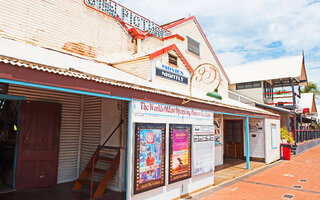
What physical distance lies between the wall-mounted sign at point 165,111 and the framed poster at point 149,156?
1.02ft

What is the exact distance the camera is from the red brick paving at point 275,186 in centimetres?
713

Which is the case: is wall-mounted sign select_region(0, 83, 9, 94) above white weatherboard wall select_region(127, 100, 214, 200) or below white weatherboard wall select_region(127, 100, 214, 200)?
above

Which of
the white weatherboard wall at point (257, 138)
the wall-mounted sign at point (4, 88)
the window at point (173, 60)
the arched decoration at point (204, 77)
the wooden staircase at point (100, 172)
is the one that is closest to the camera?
the wall-mounted sign at point (4, 88)

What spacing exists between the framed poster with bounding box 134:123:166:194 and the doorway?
396cm

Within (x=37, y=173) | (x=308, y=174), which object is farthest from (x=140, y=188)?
(x=308, y=174)

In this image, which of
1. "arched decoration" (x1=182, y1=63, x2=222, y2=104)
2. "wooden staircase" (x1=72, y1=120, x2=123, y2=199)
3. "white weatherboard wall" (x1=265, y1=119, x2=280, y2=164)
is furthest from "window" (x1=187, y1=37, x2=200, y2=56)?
"wooden staircase" (x1=72, y1=120, x2=123, y2=199)

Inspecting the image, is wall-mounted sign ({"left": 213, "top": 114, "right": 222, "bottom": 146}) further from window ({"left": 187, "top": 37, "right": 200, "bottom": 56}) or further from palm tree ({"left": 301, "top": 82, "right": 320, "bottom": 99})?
palm tree ({"left": 301, "top": 82, "right": 320, "bottom": 99})

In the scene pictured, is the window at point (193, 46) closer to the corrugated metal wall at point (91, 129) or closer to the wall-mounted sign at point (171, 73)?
the wall-mounted sign at point (171, 73)

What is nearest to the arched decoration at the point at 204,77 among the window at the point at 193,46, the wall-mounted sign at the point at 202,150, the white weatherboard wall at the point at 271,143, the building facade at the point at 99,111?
the building facade at the point at 99,111

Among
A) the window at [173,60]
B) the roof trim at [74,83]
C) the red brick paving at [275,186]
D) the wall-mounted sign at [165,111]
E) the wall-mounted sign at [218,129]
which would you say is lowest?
the red brick paving at [275,186]

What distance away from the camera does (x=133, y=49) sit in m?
10.7

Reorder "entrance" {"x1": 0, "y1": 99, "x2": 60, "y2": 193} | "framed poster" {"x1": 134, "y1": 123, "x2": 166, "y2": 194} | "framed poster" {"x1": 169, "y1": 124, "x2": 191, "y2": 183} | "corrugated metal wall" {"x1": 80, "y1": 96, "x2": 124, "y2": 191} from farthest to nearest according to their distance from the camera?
"corrugated metal wall" {"x1": 80, "y1": 96, "x2": 124, "y2": 191} < "entrance" {"x1": 0, "y1": 99, "x2": 60, "y2": 193} < "framed poster" {"x1": 169, "y1": 124, "x2": 191, "y2": 183} < "framed poster" {"x1": 134, "y1": 123, "x2": 166, "y2": 194}

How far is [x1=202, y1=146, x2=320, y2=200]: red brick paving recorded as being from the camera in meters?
7.13

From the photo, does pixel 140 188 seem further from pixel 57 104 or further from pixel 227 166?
pixel 227 166
